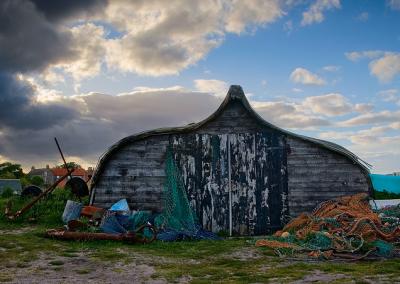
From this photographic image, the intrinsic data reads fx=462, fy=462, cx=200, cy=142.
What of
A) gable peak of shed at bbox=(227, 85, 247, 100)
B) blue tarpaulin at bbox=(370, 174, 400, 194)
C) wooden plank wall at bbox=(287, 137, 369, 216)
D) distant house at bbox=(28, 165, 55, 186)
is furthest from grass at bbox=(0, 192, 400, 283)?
distant house at bbox=(28, 165, 55, 186)

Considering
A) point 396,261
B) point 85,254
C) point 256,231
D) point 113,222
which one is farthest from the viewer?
point 256,231

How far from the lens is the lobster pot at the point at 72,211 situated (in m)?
14.9

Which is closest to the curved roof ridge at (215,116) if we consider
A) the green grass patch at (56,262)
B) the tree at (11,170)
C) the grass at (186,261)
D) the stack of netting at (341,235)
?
the stack of netting at (341,235)

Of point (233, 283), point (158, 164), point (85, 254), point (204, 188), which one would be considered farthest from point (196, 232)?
point (233, 283)

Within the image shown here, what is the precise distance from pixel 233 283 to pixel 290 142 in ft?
26.6

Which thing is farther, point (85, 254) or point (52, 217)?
point (52, 217)

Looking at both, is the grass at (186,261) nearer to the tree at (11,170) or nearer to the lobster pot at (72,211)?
the lobster pot at (72,211)

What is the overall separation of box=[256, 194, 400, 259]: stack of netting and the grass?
527mm

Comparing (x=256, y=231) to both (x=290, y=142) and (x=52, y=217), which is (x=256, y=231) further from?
(x=52, y=217)

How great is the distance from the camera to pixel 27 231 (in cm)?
1389

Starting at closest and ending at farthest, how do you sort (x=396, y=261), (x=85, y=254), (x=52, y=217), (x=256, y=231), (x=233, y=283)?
1. (x=233, y=283)
2. (x=396, y=261)
3. (x=85, y=254)
4. (x=256, y=231)
5. (x=52, y=217)

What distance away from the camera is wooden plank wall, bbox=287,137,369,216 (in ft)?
48.2

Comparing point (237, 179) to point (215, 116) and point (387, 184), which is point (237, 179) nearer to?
point (215, 116)

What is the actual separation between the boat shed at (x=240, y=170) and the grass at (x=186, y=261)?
1.68 m
